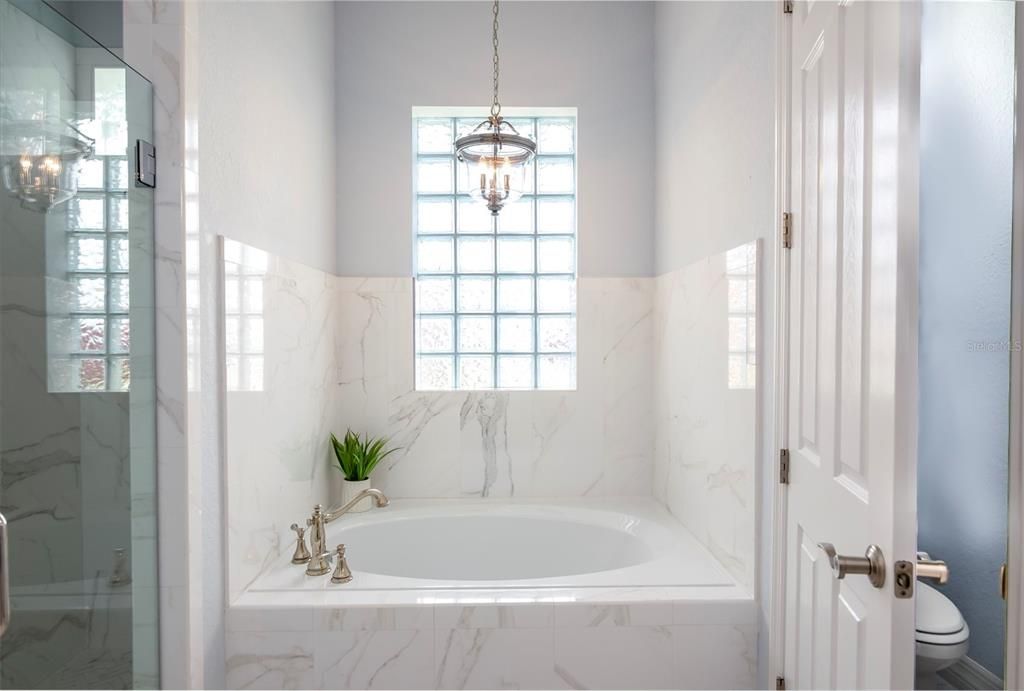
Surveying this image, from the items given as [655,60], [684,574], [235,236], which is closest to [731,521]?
[684,574]

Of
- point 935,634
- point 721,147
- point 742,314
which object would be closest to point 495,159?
point 721,147

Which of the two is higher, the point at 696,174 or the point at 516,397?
the point at 696,174

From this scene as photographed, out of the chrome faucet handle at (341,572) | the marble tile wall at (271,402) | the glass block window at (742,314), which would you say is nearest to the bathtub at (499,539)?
the marble tile wall at (271,402)

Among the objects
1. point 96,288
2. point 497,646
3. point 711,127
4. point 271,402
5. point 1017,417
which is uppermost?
point 711,127

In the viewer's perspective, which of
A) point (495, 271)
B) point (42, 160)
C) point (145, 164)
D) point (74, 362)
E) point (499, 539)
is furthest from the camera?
point (495, 271)

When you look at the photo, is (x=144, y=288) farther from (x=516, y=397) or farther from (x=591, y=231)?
(x=591, y=231)

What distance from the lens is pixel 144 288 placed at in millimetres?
1509

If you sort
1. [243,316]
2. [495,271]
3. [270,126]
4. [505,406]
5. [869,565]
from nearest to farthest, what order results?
[869,565], [243,316], [270,126], [505,406], [495,271]

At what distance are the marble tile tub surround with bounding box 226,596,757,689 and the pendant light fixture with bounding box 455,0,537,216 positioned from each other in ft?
4.40

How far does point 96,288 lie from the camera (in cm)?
141

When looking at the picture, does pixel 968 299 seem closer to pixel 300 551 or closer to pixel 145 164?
pixel 145 164

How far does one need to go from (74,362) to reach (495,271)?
6.90 ft

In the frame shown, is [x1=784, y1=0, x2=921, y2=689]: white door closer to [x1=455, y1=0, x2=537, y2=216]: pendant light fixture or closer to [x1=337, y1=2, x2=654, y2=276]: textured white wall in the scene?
[x1=455, y1=0, x2=537, y2=216]: pendant light fixture

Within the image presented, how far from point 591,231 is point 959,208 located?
2.12 metres
